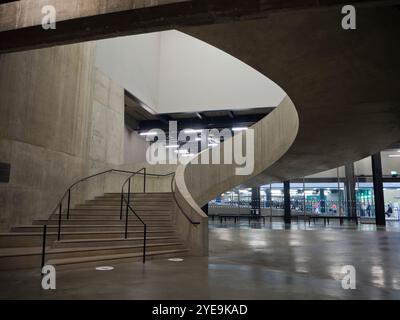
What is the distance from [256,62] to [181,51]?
652 inches

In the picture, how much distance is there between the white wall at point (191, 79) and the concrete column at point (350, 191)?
1206 cm

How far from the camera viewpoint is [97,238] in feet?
26.1

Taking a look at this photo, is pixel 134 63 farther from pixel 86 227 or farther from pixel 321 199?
pixel 321 199

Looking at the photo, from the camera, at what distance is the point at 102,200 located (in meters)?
11.2

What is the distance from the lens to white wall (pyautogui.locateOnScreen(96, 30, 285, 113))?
1922 centimetres

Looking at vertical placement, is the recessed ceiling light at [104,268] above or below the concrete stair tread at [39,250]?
below

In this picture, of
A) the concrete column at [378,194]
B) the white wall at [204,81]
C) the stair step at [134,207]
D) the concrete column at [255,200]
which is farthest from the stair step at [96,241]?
the concrete column at [255,200]

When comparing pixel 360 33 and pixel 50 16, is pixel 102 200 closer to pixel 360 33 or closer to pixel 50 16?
pixel 50 16

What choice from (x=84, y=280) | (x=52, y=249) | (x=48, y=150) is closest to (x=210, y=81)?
(x=48, y=150)

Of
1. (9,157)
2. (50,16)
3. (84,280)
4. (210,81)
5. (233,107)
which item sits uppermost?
(210,81)

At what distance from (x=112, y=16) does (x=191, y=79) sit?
16143 millimetres

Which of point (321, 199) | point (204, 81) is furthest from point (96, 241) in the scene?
point (321, 199)

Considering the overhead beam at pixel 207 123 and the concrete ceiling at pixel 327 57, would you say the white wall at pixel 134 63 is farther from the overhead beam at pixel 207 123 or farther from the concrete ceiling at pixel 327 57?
the concrete ceiling at pixel 327 57

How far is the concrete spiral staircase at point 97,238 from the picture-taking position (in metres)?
6.46
